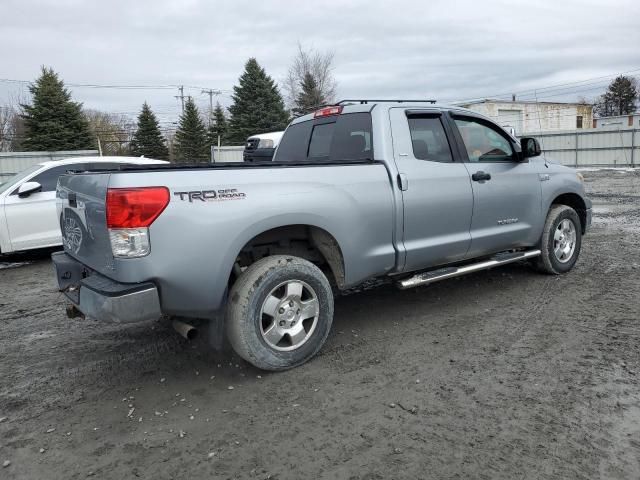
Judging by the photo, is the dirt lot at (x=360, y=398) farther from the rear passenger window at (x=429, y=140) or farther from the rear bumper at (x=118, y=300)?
the rear passenger window at (x=429, y=140)

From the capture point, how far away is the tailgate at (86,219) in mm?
3131

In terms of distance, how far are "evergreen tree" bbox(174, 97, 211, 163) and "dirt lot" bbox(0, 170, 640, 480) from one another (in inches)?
1492

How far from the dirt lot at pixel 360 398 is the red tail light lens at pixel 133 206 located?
1192 millimetres

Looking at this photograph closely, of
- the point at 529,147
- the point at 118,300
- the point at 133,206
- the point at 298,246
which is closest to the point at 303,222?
the point at 298,246

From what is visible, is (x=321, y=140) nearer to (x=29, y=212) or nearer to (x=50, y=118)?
(x=29, y=212)

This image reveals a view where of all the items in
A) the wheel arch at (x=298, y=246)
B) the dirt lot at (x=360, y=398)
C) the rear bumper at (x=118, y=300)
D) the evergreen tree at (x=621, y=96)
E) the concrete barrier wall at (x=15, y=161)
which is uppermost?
the evergreen tree at (x=621, y=96)

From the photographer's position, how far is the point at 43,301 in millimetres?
5809

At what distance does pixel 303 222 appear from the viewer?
11.9ft

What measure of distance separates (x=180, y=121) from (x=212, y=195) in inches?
1638

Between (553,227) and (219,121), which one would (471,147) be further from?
(219,121)

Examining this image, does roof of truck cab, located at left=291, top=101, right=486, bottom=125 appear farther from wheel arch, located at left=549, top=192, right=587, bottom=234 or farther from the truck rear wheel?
wheel arch, located at left=549, top=192, right=587, bottom=234

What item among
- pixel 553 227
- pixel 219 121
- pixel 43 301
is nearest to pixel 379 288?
pixel 553 227

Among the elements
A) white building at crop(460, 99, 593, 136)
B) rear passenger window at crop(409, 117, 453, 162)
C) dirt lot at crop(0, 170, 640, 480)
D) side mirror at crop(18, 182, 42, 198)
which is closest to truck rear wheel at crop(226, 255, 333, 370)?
dirt lot at crop(0, 170, 640, 480)

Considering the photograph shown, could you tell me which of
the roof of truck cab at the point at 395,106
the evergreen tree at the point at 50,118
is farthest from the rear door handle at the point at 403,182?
the evergreen tree at the point at 50,118
